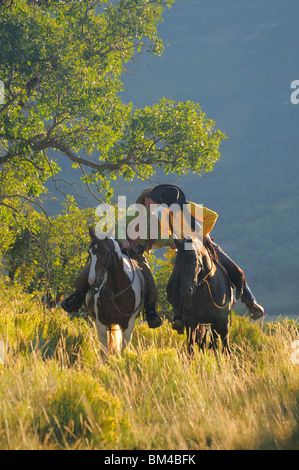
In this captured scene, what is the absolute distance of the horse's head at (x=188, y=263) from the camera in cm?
827

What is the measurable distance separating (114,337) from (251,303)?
2.59 metres

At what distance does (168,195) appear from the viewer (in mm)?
9703

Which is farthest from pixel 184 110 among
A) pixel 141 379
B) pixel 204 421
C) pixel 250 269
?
pixel 250 269

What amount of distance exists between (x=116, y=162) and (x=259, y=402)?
1061 cm

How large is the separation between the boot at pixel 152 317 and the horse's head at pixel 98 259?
1913mm

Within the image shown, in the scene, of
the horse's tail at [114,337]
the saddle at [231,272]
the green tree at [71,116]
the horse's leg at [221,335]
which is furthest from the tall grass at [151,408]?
the green tree at [71,116]

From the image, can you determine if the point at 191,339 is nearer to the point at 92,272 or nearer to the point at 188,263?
the point at 188,263

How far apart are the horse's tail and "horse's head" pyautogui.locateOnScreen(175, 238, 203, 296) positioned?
2.40m

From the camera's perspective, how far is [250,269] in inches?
5896

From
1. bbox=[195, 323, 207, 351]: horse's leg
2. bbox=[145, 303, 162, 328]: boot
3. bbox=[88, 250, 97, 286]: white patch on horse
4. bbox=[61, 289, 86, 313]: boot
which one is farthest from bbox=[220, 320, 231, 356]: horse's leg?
bbox=[61, 289, 86, 313]: boot

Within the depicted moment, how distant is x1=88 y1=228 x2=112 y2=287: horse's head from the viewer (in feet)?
28.9
